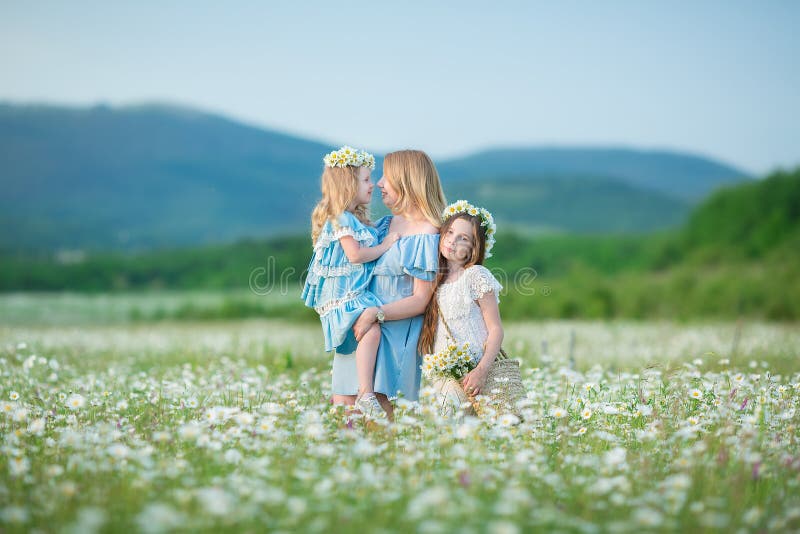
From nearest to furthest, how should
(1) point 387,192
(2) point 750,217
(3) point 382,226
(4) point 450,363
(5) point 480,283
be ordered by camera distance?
(4) point 450,363 < (5) point 480,283 < (1) point 387,192 < (3) point 382,226 < (2) point 750,217

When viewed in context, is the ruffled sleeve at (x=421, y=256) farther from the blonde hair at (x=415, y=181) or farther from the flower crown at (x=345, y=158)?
the flower crown at (x=345, y=158)

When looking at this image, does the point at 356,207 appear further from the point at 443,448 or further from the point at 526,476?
the point at 526,476

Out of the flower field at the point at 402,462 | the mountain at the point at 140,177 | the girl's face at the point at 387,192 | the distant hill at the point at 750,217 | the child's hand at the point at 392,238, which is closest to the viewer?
the flower field at the point at 402,462

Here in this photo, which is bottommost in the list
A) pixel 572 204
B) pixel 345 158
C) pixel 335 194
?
pixel 335 194

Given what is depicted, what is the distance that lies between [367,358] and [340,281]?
0.74 meters

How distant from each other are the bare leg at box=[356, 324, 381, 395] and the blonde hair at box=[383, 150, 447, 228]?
43.7 inches

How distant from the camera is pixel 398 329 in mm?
6629

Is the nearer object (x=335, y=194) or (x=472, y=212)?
(x=472, y=212)

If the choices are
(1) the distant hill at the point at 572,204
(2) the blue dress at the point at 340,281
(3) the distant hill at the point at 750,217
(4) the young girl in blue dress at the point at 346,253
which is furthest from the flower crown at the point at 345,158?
(1) the distant hill at the point at 572,204

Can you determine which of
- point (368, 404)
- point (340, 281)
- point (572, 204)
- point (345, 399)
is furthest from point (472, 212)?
point (572, 204)

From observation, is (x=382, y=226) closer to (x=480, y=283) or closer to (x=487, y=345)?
(x=480, y=283)

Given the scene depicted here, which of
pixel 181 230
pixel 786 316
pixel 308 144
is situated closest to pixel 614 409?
pixel 786 316

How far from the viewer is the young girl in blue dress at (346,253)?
21.1ft

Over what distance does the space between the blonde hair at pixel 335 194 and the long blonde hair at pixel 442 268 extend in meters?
0.81
